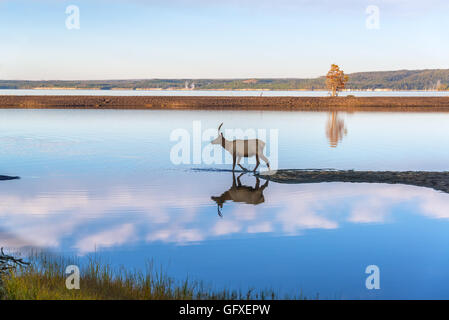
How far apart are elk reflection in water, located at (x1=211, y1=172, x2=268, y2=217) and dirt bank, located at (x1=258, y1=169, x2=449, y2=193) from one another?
1286mm

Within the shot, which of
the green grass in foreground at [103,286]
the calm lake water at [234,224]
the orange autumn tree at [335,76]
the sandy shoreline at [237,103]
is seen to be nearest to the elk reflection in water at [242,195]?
the calm lake water at [234,224]

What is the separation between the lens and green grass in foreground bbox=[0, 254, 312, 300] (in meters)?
7.42

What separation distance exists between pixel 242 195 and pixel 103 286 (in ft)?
27.0

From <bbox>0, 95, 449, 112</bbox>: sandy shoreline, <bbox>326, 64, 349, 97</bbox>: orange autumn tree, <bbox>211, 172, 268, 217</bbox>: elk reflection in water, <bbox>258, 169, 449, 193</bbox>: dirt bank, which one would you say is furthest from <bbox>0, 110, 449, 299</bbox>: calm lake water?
<bbox>326, 64, 349, 97</bbox>: orange autumn tree

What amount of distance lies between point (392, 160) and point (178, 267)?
58.9 feet

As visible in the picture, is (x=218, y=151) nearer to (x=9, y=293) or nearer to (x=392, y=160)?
(x=392, y=160)

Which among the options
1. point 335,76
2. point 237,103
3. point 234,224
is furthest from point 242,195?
point 335,76

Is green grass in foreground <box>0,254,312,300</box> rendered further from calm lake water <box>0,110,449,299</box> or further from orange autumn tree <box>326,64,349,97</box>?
orange autumn tree <box>326,64,349,97</box>

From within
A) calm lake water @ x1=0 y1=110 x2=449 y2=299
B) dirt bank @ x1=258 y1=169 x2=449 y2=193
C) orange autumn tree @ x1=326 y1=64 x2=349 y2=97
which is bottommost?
calm lake water @ x1=0 y1=110 x2=449 y2=299

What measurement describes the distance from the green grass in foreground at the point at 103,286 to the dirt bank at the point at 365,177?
9.83m

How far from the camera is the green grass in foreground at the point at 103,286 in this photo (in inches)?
292

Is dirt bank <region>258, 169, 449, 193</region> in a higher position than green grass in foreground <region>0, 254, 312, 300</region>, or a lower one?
higher

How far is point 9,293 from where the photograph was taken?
24.0 feet

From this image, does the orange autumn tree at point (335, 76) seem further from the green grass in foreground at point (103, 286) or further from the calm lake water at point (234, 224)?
the green grass in foreground at point (103, 286)
